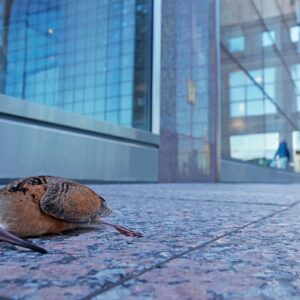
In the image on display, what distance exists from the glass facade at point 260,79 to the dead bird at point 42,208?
364cm

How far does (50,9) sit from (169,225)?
1957 millimetres

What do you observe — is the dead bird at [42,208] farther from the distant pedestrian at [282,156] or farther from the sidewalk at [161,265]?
the distant pedestrian at [282,156]

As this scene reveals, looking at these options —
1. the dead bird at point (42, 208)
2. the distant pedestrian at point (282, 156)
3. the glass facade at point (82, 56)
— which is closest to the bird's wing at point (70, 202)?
the dead bird at point (42, 208)

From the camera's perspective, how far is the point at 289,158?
7594 mm

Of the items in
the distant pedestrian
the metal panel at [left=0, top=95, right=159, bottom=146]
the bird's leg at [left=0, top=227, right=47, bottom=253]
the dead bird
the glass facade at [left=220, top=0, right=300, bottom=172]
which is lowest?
the bird's leg at [left=0, top=227, right=47, bottom=253]

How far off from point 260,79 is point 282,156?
1638 mm

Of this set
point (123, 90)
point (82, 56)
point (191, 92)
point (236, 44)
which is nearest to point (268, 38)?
point (236, 44)

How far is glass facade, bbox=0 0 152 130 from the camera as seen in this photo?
2.05 m

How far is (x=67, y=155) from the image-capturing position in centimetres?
199

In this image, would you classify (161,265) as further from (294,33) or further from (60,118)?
(294,33)

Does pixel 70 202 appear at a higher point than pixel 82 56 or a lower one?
lower

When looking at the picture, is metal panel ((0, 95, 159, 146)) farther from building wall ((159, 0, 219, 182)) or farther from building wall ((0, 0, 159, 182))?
building wall ((159, 0, 219, 182))

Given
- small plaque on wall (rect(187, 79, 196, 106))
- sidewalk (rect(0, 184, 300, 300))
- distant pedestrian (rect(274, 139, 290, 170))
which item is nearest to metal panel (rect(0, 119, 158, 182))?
small plaque on wall (rect(187, 79, 196, 106))

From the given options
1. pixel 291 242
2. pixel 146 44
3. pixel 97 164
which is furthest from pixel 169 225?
pixel 146 44
